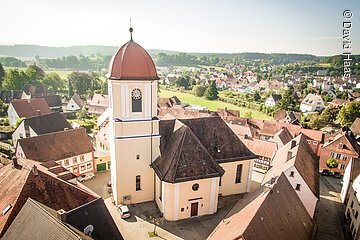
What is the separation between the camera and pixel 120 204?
26344 millimetres

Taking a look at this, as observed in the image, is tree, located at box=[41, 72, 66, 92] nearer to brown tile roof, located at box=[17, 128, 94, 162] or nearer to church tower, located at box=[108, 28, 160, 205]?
brown tile roof, located at box=[17, 128, 94, 162]

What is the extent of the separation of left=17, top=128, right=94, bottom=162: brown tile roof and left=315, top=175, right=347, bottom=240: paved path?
93.5 ft

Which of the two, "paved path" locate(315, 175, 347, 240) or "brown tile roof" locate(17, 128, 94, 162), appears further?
"brown tile roof" locate(17, 128, 94, 162)

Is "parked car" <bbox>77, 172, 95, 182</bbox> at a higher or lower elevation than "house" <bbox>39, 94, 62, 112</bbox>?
lower

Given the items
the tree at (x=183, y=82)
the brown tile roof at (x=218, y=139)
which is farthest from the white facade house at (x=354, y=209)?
the tree at (x=183, y=82)

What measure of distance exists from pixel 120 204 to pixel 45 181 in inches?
402

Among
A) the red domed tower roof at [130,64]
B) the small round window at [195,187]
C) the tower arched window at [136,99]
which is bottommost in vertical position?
the small round window at [195,187]

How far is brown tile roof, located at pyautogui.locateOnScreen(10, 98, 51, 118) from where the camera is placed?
55678 mm

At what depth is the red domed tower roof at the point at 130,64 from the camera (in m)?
22.8

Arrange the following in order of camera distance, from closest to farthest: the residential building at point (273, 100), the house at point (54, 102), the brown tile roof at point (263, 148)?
the brown tile roof at point (263, 148), the house at point (54, 102), the residential building at point (273, 100)

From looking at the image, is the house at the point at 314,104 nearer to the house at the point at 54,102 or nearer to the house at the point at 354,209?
the house at the point at 354,209

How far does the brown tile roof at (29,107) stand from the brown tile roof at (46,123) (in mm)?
13408

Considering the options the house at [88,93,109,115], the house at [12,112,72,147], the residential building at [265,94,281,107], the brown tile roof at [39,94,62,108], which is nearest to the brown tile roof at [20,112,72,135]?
the house at [12,112,72,147]

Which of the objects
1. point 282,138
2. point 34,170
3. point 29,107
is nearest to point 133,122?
point 34,170
